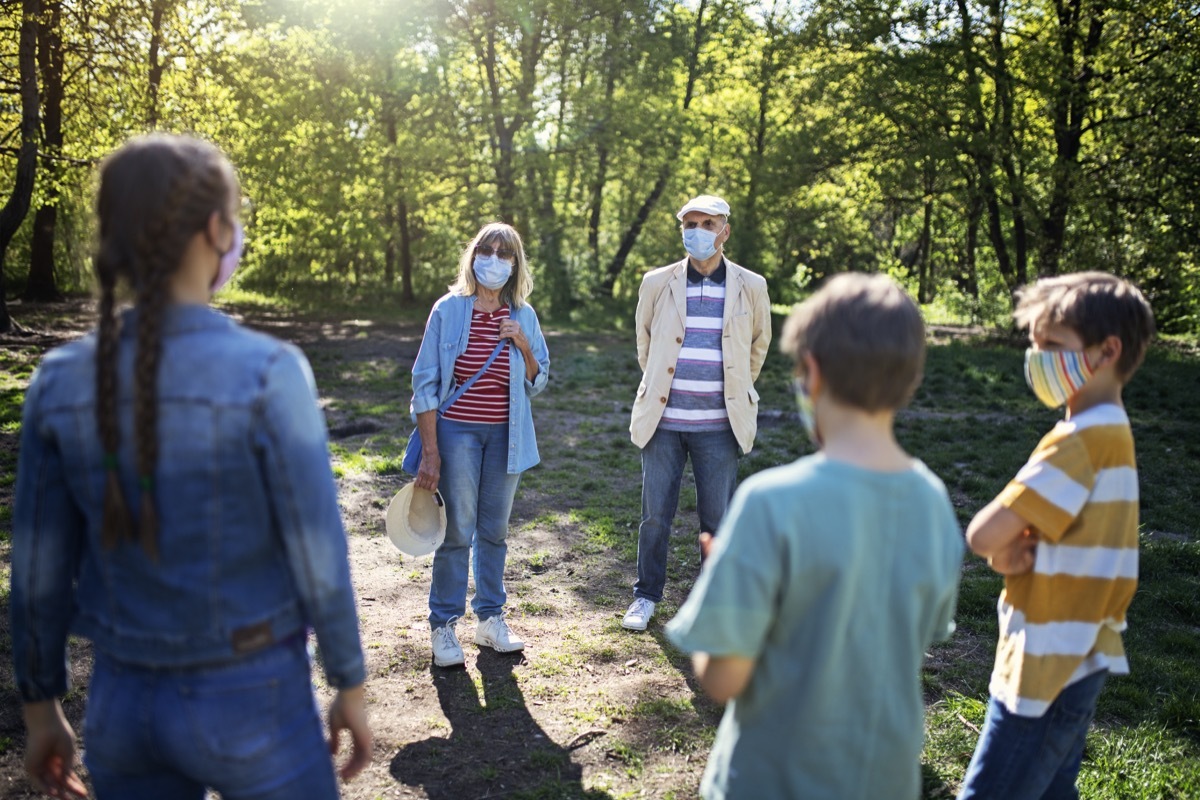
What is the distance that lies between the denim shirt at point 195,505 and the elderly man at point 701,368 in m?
3.19

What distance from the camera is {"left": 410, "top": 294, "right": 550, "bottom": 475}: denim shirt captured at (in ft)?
14.2

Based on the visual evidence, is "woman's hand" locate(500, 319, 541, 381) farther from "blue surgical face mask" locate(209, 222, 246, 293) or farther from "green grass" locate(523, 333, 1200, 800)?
"blue surgical face mask" locate(209, 222, 246, 293)

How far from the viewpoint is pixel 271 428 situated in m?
1.65

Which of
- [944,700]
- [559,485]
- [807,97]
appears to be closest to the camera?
[944,700]

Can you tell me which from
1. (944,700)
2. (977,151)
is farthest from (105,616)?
(977,151)

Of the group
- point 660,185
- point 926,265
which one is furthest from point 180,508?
point 926,265

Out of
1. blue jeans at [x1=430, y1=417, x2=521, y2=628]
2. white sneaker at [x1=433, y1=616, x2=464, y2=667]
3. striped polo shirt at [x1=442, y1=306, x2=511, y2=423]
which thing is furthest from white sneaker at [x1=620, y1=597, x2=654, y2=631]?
striped polo shirt at [x1=442, y1=306, x2=511, y2=423]

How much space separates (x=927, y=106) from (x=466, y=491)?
1742cm

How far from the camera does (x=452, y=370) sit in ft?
14.3

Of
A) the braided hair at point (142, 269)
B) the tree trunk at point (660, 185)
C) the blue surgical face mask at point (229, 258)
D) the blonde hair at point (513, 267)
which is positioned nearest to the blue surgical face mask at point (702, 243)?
the blonde hair at point (513, 267)

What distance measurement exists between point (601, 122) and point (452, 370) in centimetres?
1947

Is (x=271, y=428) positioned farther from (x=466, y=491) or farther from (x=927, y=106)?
(x=927, y=106)

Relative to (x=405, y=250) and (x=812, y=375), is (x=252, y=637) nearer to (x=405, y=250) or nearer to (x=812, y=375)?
(x=812, y=375)

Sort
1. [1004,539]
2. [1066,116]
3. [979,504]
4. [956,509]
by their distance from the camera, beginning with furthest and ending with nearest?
[1066,116]
[979,504]
[956,509]
[1004,539]
